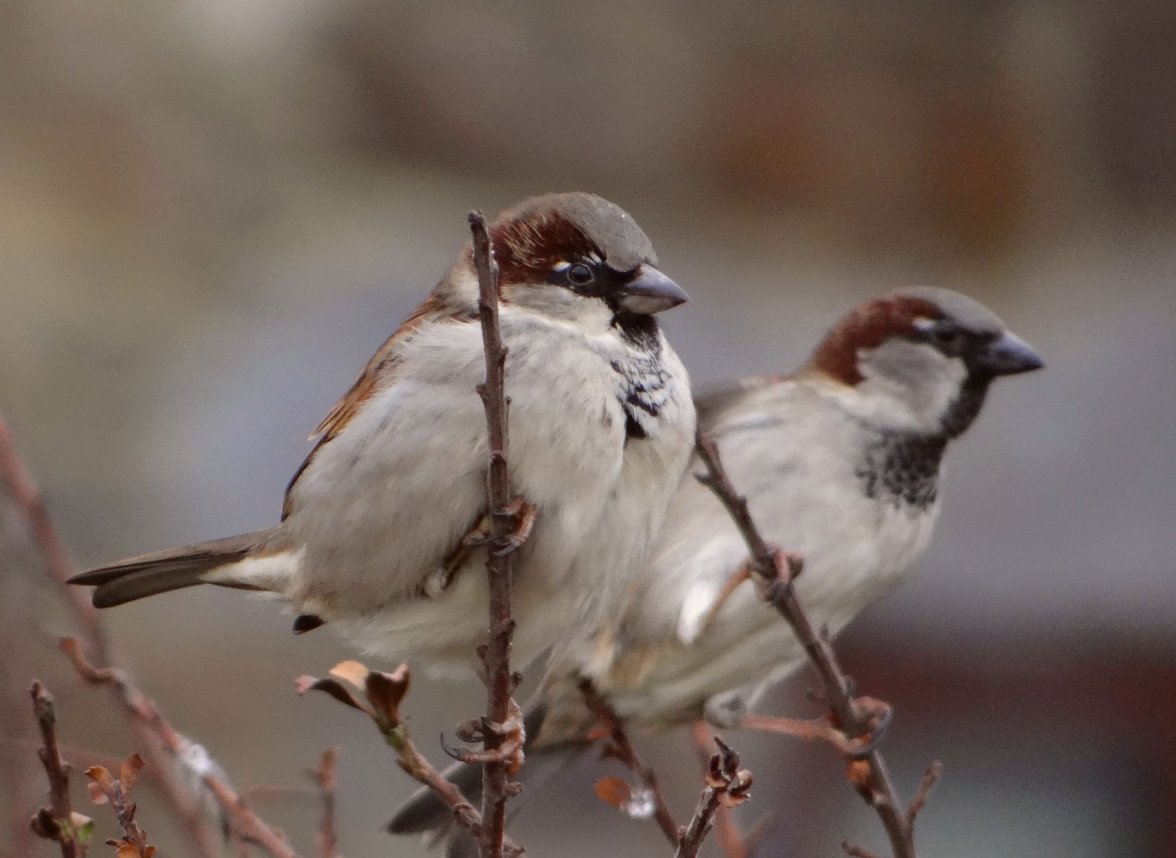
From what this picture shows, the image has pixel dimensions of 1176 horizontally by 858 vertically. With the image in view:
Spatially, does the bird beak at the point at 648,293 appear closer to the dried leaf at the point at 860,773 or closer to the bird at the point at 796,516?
the dried leaf at the point at 860,773

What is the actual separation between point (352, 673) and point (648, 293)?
40 cm

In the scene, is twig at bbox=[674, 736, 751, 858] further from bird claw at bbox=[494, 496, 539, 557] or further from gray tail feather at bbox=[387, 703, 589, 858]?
gray tail feather at bbox=[387, 703, 589, 858]

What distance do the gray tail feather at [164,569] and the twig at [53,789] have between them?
0.34m

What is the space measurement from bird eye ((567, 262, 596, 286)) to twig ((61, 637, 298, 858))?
1.40ft

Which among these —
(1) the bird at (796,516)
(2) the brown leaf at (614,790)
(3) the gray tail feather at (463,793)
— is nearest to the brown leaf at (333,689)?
(2) the brown leaf at (614,790)

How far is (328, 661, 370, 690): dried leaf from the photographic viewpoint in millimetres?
933

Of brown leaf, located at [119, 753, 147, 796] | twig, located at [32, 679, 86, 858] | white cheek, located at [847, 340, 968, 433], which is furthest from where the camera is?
white cheek, located at [847, 340, 968, 433]

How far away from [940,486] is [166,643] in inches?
43.4

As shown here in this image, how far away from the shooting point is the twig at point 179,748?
1060 mm

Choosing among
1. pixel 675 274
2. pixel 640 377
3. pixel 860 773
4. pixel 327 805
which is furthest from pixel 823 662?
pixel 675 274

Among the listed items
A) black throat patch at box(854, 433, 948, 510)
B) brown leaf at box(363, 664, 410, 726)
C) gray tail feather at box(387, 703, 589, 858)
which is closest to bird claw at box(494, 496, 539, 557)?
brown leaf at box(363, 664, 410, 726)

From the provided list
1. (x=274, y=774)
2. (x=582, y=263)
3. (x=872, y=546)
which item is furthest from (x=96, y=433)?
(x=582, y=263)

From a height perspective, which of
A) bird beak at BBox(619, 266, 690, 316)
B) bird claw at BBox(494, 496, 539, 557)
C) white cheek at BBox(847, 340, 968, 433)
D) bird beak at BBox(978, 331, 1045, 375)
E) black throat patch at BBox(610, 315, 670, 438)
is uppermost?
bird beak at BBox(619, 266, 690, 316)

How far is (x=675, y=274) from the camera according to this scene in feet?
8.77
